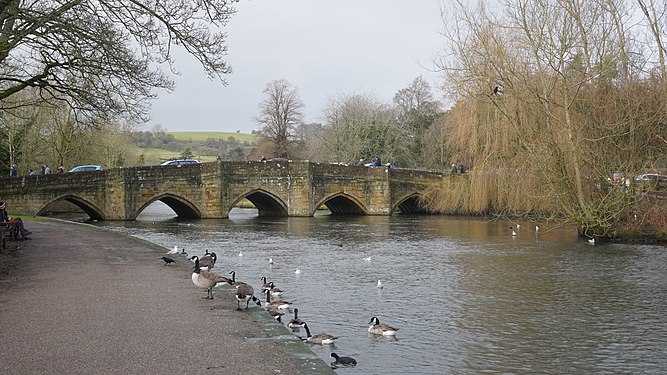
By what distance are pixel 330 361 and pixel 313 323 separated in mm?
2474

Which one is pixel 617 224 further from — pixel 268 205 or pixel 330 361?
pixel 268 205

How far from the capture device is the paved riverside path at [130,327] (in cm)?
684

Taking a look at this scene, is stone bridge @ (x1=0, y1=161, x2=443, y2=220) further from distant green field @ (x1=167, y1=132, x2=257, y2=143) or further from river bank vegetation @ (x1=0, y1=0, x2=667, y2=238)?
distant green field @ (x1=167, y1=132, x2=257, y2=143)

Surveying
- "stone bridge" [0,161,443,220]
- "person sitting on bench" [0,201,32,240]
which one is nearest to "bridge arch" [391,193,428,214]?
"stone bridge" [0,161,443,220]

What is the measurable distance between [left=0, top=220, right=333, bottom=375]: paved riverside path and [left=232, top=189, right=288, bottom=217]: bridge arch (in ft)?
92.8

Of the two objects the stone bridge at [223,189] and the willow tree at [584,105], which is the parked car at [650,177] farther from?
the stone bridge at [223,189]

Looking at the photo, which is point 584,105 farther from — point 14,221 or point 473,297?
point 14,221

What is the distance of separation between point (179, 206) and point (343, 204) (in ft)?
40.6

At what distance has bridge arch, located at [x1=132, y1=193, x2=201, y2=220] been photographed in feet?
129

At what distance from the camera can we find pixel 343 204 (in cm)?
4981

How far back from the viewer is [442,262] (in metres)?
20.1

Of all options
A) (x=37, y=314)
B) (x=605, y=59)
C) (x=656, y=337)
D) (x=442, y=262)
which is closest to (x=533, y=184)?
(x=605, y=59)

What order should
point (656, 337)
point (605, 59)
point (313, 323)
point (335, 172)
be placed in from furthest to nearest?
point (335, 172), point (605, 59), point (313, 323), point (656, 337)

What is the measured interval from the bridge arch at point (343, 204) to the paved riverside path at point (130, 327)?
100 ft
